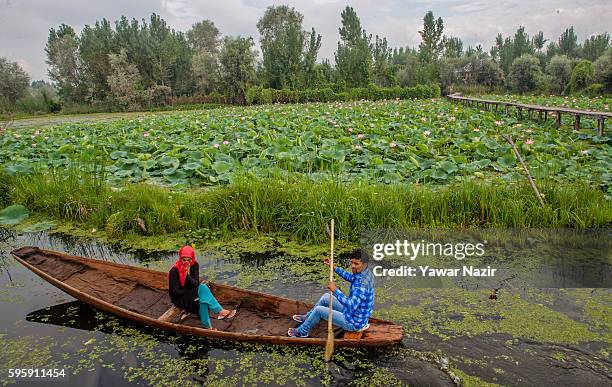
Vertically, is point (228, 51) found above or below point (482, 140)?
above

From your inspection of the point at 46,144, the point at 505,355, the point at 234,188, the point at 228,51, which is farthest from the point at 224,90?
the point at 505,355

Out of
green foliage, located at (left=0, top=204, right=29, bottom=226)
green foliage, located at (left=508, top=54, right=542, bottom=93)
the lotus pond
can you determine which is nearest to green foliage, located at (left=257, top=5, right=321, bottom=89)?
green foliage, located at (left=508, top=54, right=542, bottom=93)

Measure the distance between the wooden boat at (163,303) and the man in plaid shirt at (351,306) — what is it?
9 centimetres

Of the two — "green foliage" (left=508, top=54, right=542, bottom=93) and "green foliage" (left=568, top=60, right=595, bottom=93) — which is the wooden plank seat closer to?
"green foliage" (left=568, top=60, right=595, bottom=93)

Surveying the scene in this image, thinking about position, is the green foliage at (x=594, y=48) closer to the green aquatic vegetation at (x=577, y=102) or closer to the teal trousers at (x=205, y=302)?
the green aquatic vegetation at (x=577, y=102)

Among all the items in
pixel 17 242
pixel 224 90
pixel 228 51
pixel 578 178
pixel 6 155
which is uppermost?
pixel 228 51

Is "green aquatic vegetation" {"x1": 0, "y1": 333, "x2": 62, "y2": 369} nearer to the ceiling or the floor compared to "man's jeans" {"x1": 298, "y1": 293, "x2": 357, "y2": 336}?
nearer to the floor

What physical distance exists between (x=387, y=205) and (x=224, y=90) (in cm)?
2844

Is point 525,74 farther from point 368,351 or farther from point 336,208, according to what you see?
point 368,351

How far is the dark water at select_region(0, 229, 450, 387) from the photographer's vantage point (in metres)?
2.84

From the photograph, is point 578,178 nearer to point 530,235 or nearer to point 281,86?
point 530,235

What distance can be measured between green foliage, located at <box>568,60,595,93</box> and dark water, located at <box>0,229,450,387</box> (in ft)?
89.7

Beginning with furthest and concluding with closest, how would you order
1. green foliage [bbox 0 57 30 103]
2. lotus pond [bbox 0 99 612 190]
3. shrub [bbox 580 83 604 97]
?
green foliage [bbox 0 57 30 103] → shrub [bbox 580 83 604 97] → lotus pond [bbox 0 99 612 190]

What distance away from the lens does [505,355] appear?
9.57 ft
